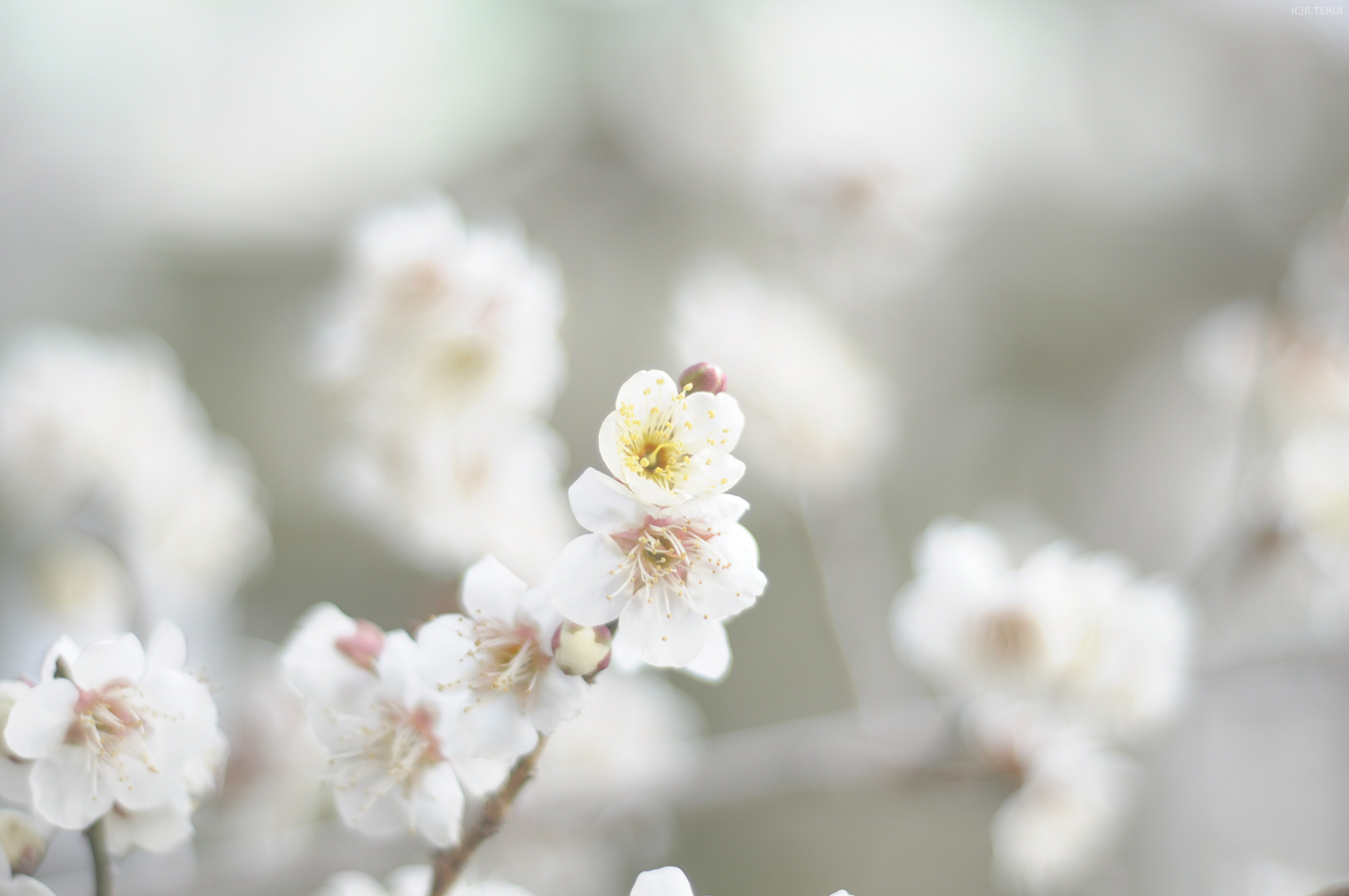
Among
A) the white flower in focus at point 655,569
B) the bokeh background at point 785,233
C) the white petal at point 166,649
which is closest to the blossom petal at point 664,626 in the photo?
the white flower in focus at point 655,569

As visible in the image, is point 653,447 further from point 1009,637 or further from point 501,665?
point 1009,637

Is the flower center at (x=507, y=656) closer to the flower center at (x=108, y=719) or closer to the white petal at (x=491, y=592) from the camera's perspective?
the white petal at (x=491, y=592)

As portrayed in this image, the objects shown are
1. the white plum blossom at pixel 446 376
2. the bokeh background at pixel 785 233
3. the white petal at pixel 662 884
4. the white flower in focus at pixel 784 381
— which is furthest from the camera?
the bokeh background at pixel 785 233

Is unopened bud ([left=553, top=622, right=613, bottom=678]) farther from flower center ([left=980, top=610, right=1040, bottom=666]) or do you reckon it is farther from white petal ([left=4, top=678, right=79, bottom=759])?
flower center ([left=980, top=610, right=1040, bottom=666])

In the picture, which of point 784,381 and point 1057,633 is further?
point 784,381

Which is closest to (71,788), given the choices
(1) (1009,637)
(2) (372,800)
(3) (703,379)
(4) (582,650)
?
(2) (372,800)

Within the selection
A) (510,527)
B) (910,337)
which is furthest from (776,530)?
(510,527)

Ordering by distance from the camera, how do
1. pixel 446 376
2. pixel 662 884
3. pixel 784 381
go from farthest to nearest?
pixel 784 381
pixel 446 376
pixel 662 884
